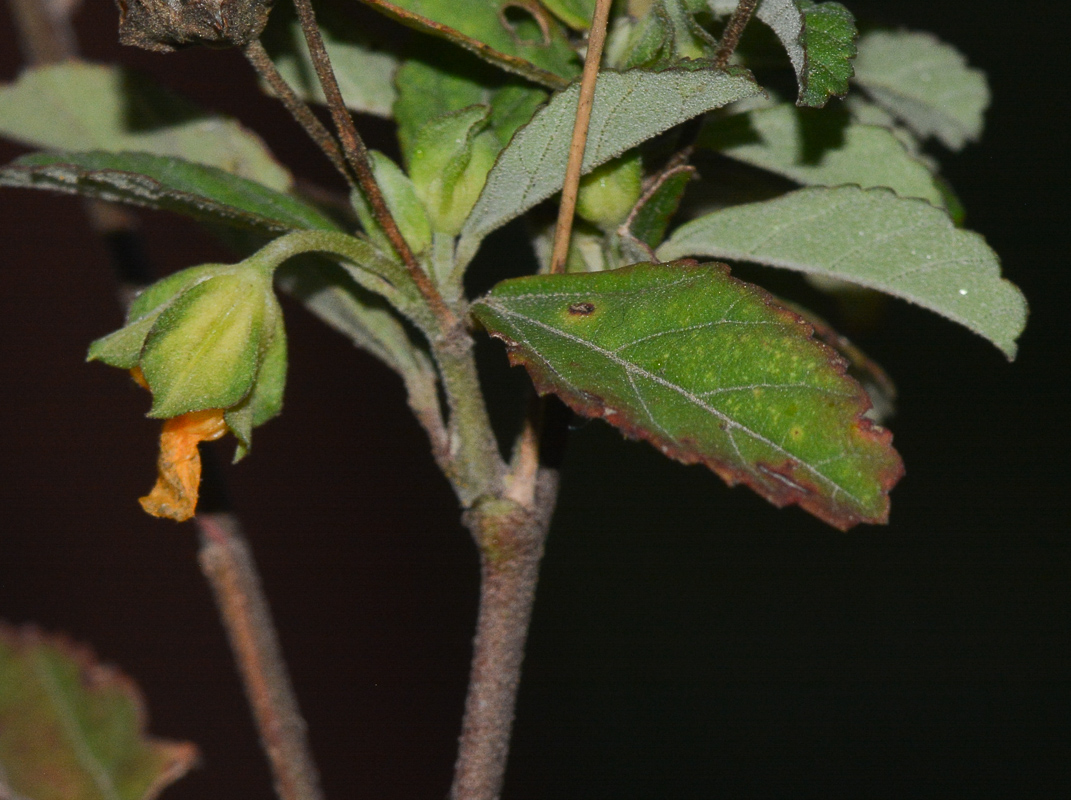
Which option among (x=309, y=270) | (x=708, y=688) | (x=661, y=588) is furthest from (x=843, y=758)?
(x=309, y=270)

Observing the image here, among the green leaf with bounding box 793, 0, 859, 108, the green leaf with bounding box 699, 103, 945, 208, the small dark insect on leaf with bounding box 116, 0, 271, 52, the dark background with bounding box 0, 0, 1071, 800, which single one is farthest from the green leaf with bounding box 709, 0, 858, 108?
the dark background with bounding box 0, 0, 1071, 800

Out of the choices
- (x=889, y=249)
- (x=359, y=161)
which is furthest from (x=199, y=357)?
(x=889, y=249)

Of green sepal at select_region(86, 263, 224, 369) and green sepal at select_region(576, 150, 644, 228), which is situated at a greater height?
green sepal at select_region(576, 150, 644, 228)

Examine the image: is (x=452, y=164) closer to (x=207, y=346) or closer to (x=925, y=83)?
(x=207, y=346)

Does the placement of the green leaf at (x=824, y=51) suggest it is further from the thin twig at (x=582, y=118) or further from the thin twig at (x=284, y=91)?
the thin twig at (x=284, y=91)

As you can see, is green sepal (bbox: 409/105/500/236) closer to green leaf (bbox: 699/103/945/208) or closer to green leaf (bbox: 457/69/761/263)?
green leaf (bbox: 457/69/761/263)

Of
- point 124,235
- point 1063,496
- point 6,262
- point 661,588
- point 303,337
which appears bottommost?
point 661,588

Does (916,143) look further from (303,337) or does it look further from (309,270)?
(303,337)
